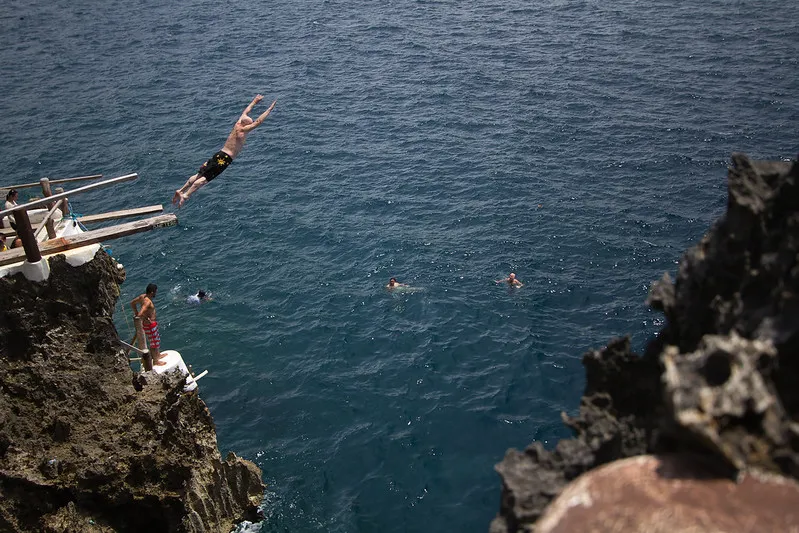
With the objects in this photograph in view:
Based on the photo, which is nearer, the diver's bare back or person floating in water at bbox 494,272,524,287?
the diver's bare back

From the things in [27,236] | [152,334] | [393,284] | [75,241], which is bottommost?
[393,284]

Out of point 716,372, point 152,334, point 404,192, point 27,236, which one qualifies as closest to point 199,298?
point 152,334

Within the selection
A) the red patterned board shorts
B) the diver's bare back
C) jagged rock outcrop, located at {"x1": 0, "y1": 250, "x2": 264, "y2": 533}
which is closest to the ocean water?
the red patterned board shorts

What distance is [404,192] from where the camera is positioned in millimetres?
35688

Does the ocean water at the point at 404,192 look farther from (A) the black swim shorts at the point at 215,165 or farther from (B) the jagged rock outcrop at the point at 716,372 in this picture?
(B) the jagged rock outcrop at the point at 716,372

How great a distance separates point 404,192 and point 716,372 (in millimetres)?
28479

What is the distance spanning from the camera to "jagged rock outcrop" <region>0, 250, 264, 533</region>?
1576 centimetres

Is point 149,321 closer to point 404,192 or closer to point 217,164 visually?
point 217,164

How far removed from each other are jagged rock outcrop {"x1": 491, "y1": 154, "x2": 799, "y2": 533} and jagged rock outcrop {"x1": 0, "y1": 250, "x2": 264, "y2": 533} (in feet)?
32.5

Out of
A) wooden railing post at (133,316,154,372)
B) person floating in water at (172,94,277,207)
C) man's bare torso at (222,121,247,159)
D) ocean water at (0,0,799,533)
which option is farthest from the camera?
man's bare torso at (222,121,247,159)

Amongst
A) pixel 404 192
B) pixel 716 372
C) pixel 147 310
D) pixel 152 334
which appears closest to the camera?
pixel 716 372

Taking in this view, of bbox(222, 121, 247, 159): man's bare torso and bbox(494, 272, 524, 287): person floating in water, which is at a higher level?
bbox(222, 121, 247, 159): man's bare torso

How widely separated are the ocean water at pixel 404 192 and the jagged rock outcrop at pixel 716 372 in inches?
442

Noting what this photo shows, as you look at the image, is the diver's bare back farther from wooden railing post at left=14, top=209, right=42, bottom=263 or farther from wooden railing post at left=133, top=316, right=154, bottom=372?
wooden railing post at left=14, top=209, right=42, bottom=263
